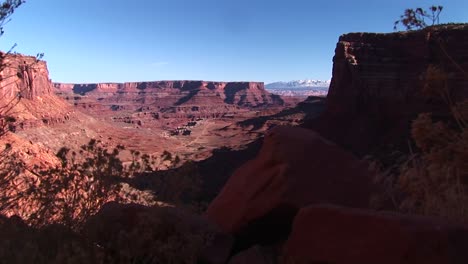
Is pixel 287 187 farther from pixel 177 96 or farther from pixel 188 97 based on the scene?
pixel 177 96

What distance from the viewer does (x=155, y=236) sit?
4242 mm

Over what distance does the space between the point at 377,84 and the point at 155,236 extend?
119ft

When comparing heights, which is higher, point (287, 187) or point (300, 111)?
point (287, 187)

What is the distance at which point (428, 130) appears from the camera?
5.12 m

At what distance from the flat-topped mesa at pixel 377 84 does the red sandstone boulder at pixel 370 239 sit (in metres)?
27.5

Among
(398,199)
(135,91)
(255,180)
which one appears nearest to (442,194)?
(398,199)

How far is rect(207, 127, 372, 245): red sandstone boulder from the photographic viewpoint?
17.0 ft

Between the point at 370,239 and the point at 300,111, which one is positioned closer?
the point at 370,239

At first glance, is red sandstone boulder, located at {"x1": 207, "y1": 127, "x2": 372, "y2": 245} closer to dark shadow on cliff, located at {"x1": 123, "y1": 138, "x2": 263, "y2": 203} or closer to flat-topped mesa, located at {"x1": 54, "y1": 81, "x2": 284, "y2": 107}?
dark shadow on cliff, located at {"x1": 123, "y1": 138, "x2": 263, "y2": 203}

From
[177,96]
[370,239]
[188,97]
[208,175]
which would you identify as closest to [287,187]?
[370,239]

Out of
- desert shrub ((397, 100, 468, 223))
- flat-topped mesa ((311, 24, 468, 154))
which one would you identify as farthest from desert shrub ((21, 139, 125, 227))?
flat-topped mesa ((311, 24, 468, 154))

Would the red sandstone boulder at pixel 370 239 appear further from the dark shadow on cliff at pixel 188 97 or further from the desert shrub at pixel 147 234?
the dark shadow on cliff at pixel 188 97

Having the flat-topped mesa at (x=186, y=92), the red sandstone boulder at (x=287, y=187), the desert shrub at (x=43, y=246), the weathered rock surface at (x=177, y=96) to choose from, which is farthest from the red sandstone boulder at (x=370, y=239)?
the flat-topped mesa at (x=186, y=92)

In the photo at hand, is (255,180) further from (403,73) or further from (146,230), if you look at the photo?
(403,73)
